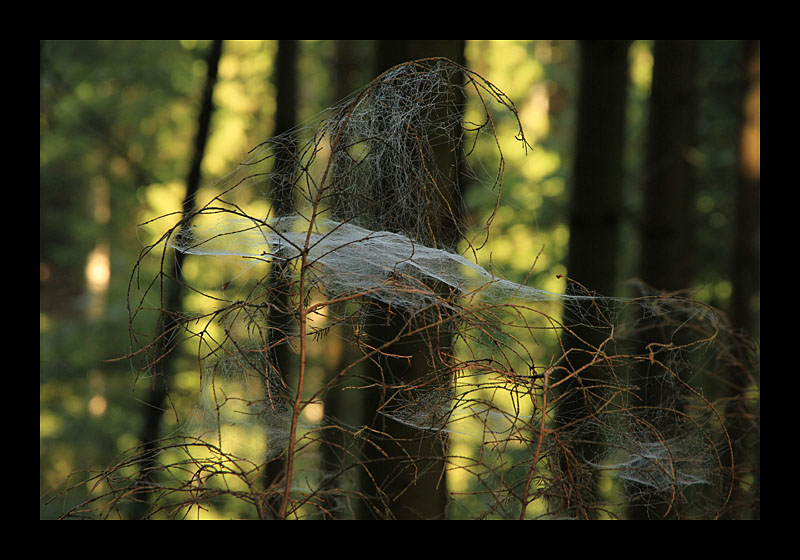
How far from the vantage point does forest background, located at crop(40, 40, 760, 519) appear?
3.80m

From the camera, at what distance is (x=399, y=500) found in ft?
8.95

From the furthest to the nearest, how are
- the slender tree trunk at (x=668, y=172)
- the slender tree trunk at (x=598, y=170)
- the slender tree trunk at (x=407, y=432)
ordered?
the slender tree trunk at (x=668, y=172) < the slender tree trunk at (x=598, y=170) < the slender tree trunk at (x=407, y=432)

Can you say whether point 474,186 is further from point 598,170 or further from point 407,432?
point 407,432

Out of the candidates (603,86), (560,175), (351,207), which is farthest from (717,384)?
(351,207)

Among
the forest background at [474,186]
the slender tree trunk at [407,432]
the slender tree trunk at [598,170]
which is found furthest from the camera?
A: the forest background at [474,186]

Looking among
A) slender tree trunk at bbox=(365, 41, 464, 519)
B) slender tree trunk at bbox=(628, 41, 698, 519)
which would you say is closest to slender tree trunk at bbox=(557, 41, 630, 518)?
slender tree trunk at bbox=(628, 41, 698, 519)

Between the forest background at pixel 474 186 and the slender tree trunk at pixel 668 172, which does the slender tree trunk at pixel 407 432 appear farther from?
the slender tree trunk at pixel 668 172

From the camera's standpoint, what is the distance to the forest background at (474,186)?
12.5ft

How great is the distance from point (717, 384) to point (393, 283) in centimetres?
514

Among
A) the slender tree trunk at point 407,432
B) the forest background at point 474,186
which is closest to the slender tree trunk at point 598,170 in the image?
the forest background at point 474,186

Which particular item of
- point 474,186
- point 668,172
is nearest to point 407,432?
point 668,172

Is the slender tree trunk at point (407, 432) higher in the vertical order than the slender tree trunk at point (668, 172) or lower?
lower

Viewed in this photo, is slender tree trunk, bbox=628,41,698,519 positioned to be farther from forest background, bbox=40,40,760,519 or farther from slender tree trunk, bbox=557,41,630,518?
slender tree trunk, bbox=557,41,630,518

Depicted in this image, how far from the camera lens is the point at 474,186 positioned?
8.59 m
